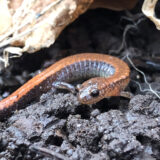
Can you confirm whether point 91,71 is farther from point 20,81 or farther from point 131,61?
point 20,81

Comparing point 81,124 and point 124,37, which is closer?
point 81,124


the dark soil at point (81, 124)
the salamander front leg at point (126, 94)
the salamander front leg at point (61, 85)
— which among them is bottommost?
the salamander front leg at point (126, 94)

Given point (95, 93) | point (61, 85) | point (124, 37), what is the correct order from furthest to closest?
point (124, 37) → point (61, 85) → point (95, 93)

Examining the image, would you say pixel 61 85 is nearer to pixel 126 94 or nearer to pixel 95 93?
pixel 95 93

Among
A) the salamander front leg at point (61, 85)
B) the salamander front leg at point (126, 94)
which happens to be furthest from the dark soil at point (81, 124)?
the salamander front leg at point (61, 85)

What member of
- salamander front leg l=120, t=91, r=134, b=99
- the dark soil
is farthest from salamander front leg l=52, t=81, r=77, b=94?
salamander front leg l=120, t=91, r=134, b=99

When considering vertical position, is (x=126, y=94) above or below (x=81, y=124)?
below

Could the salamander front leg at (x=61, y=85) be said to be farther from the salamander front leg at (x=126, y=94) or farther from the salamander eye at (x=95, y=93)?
the salamander front leg at (x=126, y=94)

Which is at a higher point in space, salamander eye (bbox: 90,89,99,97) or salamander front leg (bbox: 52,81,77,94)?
salamander eye (bbox: 90,89,99,97)

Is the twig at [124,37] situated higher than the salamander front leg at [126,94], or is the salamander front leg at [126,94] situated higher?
the twig at [124,37]

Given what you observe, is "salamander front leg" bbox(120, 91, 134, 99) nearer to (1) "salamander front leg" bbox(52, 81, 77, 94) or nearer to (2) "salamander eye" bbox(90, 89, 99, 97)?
(2) "salamander eye" bbox(90, 89, 99, 97)

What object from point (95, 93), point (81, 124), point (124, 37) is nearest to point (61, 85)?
point (95, 93)

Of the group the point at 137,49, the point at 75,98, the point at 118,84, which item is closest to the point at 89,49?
the point at 137,49
